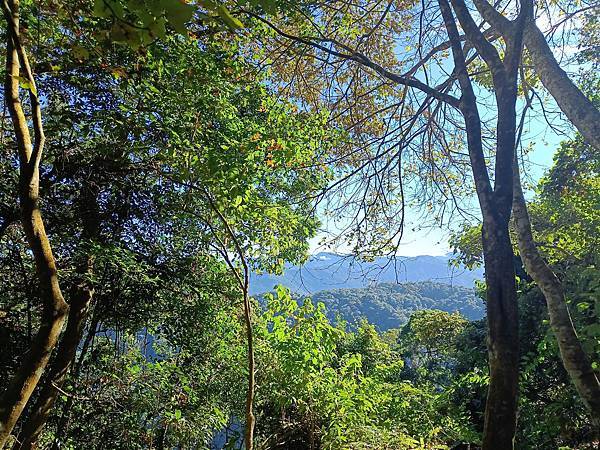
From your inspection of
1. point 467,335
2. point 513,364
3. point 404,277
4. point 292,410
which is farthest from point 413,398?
point 513,364

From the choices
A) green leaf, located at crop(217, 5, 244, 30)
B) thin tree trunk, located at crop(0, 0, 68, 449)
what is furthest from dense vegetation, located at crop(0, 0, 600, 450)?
green leaf, located at crop(217, 5, 244, 30)

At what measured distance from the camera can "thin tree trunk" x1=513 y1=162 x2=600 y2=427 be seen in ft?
8.74

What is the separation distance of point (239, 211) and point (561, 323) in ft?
8.49

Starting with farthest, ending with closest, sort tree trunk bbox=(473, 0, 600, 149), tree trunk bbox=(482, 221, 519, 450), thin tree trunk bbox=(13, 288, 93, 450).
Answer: thin tree trunk bbox=(13, 288, 93, 450) < tree trunk bbox=(473, 0, 600, 149) < tree trunk bbox=(482, 221, 519, 450)

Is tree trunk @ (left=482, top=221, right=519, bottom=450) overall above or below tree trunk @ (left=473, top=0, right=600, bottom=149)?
below

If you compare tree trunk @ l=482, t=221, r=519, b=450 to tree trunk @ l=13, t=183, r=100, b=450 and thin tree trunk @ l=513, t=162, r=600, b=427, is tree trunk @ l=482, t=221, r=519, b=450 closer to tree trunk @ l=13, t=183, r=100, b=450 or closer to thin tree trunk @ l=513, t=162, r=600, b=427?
thin tree trunk @ l=513, t=162, r=600, b=427

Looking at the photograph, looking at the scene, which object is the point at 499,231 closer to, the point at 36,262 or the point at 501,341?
the point at 501,341

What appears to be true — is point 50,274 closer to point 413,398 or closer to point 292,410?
point 292,410

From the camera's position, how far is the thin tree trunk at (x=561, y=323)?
266 cm

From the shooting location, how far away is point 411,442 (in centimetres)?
419

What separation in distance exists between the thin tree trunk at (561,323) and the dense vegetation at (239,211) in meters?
0.02

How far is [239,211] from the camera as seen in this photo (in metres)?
3.36

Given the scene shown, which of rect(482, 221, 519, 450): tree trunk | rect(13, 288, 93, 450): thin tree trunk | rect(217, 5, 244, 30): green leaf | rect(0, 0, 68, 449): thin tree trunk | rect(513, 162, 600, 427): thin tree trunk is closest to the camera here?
rect(217, 5, 244, 30): green leaf

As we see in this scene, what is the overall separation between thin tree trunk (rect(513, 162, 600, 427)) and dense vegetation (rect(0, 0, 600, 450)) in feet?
0.05
